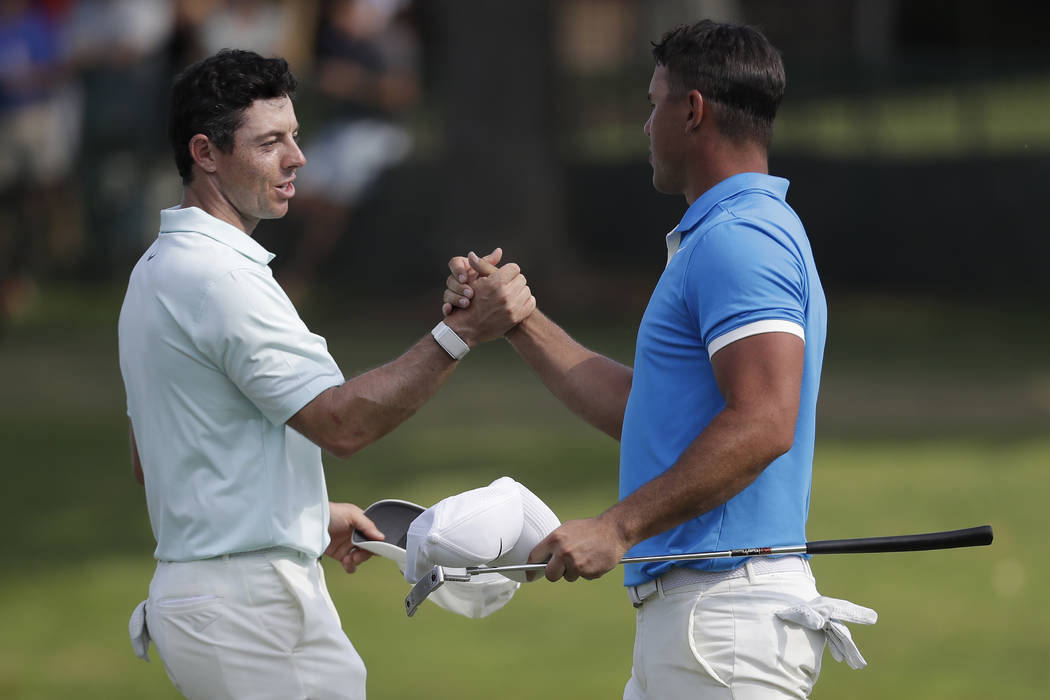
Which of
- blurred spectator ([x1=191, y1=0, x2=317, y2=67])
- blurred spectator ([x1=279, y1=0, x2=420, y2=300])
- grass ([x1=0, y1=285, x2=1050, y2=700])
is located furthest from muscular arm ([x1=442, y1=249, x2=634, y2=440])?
blurred spectator ([x1=279, y1=0, x2=420, y2=300])

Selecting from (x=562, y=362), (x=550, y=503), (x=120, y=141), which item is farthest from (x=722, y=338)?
(x=120, y=141)

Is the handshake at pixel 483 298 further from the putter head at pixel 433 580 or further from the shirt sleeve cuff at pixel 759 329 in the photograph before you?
the shirt sleeve cuff at pixel 759 329

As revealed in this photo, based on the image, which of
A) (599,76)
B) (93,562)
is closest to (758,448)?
(93,562)

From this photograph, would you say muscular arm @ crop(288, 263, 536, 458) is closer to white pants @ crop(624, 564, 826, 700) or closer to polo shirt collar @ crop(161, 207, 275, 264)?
polo shirt collar @ crop(161, 207, 275, 264)

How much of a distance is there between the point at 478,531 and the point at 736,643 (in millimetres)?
657

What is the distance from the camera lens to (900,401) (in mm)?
12453

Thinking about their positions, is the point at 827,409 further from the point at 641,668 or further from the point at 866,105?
the point at 641,668

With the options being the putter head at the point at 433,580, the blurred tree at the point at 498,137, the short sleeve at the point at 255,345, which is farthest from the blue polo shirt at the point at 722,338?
the blurred tree at the point at 498,137

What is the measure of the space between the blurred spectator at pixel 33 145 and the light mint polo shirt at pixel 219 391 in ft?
43.6

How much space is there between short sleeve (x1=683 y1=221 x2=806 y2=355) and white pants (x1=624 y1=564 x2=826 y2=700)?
586mm

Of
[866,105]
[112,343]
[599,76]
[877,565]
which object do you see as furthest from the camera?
[599,76]

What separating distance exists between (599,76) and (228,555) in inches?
640

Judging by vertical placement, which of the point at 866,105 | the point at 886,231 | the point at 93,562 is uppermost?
the point at 866,105

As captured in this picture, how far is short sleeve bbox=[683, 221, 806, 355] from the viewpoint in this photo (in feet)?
11.2
